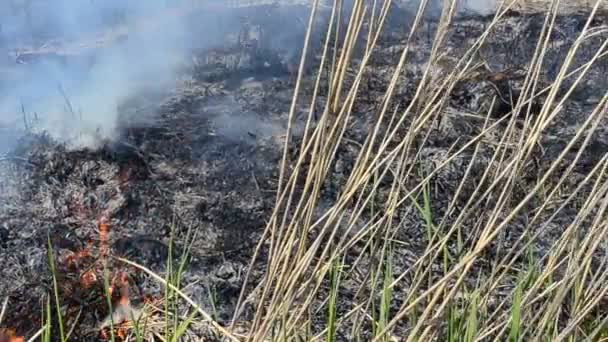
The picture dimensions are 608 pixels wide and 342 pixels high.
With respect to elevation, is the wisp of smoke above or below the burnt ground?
above

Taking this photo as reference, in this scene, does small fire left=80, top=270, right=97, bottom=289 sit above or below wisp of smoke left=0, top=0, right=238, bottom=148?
below

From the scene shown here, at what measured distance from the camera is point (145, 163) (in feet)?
12.6

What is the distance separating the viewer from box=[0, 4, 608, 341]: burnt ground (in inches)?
117

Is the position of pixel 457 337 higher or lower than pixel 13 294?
higher

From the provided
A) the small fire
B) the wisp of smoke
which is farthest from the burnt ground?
the wisp of smoke

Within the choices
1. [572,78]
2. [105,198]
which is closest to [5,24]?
[105,198]

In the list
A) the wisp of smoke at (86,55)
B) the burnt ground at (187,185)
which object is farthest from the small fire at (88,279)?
the wisp of smoke at (86,55)

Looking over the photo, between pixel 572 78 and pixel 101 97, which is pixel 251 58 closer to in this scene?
pixel 101 97

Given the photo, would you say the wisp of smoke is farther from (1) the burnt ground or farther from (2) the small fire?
(2) the small fire

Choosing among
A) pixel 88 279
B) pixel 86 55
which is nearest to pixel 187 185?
pixel 88 279

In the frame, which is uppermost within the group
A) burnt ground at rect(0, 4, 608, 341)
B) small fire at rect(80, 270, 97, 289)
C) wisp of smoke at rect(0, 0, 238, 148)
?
wisp of smoke at rect(0, 0, 238, 148)

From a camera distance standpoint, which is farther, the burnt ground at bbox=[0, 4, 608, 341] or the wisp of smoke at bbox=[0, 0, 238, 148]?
the wisp of smoke at bbox=[0, 0, 238, 148]

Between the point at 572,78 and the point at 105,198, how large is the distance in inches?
152

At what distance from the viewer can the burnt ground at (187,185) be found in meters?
2.97
